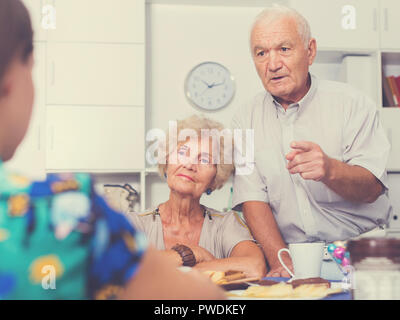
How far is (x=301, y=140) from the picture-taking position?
1.42m

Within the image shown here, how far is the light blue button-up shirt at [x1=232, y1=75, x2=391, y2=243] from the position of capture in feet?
4.51

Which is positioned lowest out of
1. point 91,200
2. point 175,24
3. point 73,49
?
point 91,200

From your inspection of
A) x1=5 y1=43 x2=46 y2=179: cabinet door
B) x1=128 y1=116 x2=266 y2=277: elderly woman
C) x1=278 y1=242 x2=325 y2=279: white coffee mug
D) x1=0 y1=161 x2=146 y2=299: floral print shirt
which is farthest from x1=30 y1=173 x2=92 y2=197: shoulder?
x1=5 y1=43 x2=46 y2=179: cabinet door

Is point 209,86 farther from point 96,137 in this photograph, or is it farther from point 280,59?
point 280,59

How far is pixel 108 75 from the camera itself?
8.86 ft

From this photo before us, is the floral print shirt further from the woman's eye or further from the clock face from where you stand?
the clock face

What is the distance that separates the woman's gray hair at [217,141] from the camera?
133 cm

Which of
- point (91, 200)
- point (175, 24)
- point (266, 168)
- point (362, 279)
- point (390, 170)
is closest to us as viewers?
point (91, 200)

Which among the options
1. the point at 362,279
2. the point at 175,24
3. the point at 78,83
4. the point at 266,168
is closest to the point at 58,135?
the point at 78,83

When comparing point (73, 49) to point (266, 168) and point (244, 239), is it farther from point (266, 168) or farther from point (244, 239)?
point (244, 239)

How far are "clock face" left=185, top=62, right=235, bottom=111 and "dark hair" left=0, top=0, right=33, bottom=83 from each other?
267cm

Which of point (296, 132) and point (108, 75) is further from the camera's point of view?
point (108, 75)

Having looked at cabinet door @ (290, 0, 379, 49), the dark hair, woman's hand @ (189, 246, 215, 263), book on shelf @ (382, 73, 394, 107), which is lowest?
woman's hand @ (189, 246, 215, 263)
